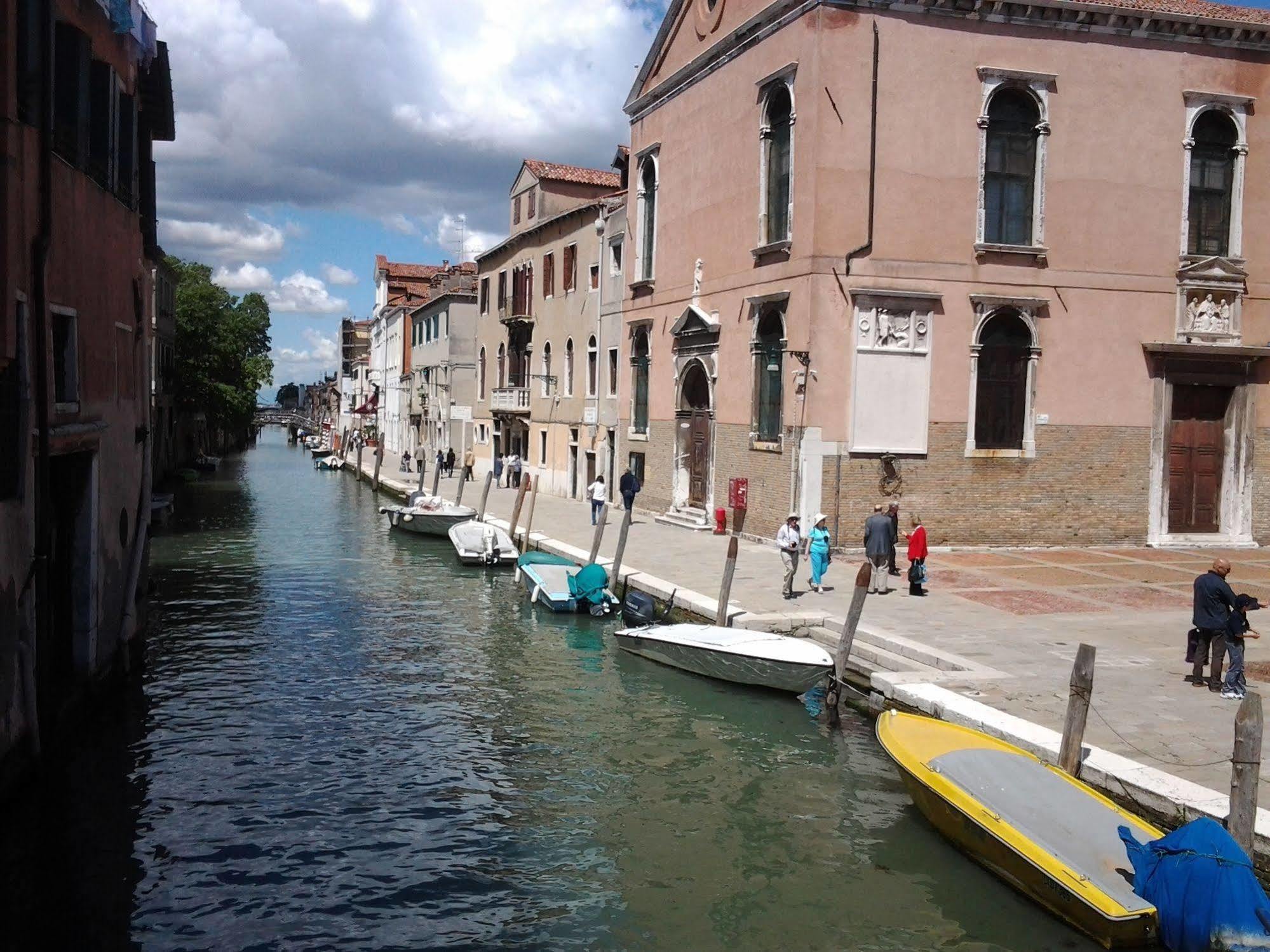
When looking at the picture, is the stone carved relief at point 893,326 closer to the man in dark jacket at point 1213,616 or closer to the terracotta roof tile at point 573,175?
the man in dark jacket at point 1213,616

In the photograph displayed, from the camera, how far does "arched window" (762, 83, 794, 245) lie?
19641 mm

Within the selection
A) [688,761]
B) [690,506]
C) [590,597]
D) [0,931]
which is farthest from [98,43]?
[690,506]

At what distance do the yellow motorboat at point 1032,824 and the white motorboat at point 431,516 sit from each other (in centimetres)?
1717

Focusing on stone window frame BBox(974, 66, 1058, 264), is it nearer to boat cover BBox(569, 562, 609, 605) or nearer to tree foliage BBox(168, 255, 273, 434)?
boat cover BBox(569, 562, 609, 605)

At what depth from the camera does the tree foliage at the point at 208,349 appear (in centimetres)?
4422

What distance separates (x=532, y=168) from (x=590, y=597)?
22.2 m

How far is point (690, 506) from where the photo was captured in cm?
2334

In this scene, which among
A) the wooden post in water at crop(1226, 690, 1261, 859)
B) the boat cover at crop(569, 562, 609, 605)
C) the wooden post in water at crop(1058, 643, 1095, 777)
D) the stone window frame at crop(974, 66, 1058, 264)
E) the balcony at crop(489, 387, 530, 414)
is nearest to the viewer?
the wooden post in water at crop(1226, 690, 1261, 859)

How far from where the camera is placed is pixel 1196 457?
20.4 metres

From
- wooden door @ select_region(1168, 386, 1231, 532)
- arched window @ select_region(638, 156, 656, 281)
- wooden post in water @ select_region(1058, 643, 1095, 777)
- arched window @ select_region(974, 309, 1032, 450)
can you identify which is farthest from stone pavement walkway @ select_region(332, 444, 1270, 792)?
arched window @ select_region(638, 156, 656, 281)

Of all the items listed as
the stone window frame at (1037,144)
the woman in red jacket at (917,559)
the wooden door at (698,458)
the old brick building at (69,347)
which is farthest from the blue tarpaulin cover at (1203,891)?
the wooden door at (698,458)

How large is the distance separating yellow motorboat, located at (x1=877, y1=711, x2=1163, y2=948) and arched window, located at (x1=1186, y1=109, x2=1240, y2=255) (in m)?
14.9

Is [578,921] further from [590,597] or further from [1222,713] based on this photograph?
[590,597]

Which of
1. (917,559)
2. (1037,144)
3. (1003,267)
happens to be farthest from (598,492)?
(1037,144)
